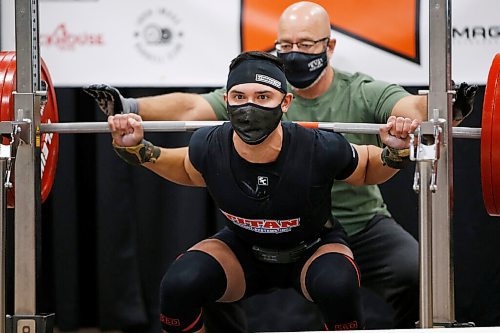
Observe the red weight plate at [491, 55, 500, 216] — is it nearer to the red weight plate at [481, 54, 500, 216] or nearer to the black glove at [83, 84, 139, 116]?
the red weight plate at [481, 54, 500, 216]

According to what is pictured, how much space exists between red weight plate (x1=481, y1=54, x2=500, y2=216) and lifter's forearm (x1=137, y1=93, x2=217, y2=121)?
4.38 feet

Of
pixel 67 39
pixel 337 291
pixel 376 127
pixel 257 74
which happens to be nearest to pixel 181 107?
pixel 67 39

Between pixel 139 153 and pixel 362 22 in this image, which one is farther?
pixel 362 22

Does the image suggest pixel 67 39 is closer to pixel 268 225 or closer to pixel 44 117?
pixel 44 117

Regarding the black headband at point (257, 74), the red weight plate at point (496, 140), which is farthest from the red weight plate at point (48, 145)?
the red weight plate at point (496, 140)

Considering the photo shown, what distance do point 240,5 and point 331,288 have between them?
163cm

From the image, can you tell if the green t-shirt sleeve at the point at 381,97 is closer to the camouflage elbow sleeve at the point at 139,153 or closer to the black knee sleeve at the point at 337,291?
the black knee sleeve at the point at 337,291

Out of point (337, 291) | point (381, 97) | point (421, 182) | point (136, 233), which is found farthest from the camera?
point (136, 233)

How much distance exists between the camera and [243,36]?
4.30m

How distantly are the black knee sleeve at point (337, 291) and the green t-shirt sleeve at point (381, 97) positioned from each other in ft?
2.98

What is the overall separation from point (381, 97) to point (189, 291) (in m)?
1.29

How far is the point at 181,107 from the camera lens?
423cm

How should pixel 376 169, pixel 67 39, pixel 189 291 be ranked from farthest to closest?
pixel 67 39, pixel 376 169, pixel 189 291

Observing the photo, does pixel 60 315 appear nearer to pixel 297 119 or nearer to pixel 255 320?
pixel 255 320
